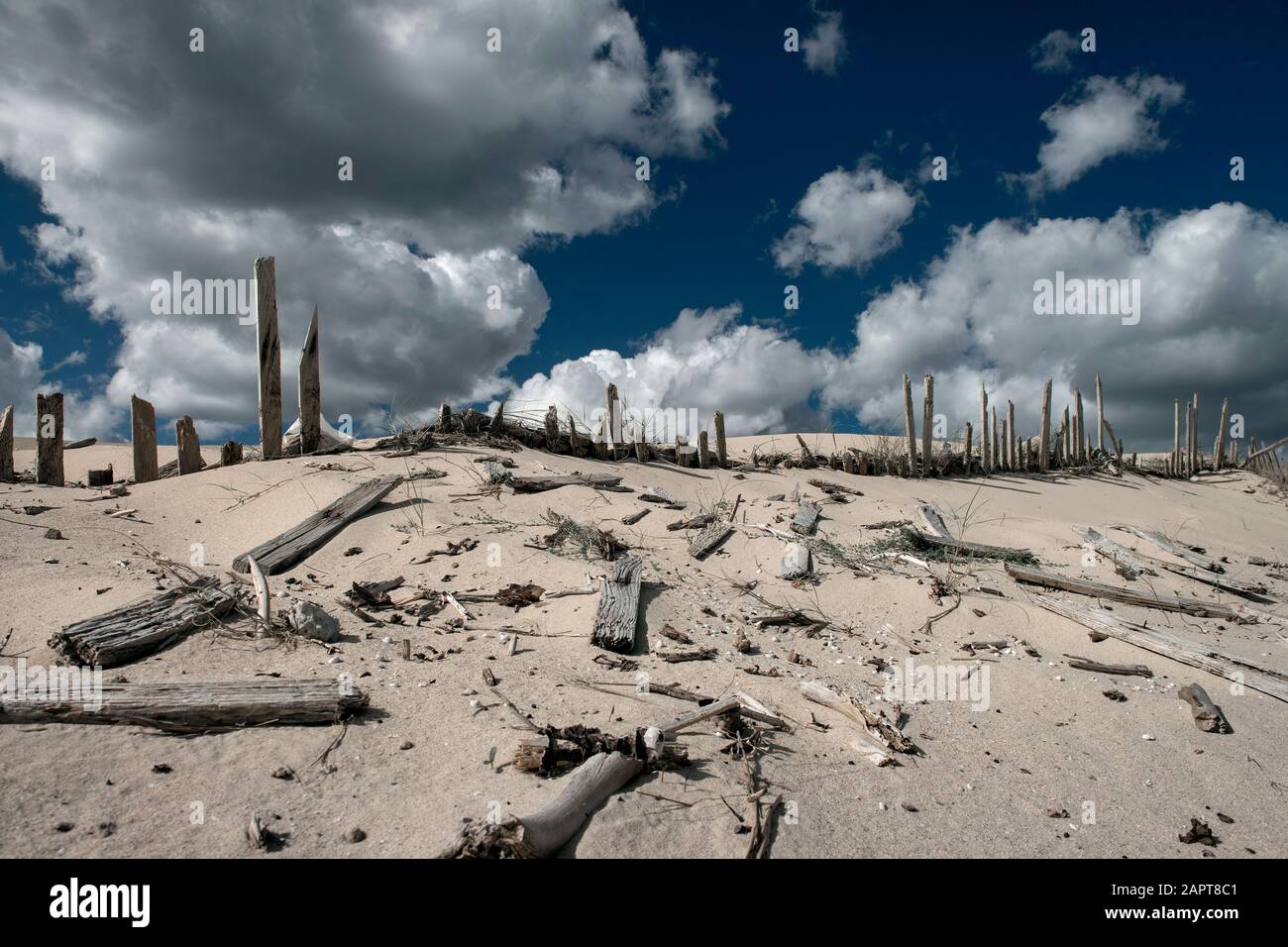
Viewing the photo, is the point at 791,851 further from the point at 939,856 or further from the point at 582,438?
the point at 582,438

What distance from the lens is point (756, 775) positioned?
3.05m

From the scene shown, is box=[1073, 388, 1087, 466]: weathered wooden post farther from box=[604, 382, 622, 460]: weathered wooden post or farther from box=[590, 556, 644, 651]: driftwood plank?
box=[590, 556, 644, 651]: driftwood plank

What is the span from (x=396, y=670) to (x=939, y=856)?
9.65 feet

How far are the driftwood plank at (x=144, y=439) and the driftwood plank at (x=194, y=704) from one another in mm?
6378

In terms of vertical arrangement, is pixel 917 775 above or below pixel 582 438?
below

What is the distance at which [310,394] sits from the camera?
29.3 feet

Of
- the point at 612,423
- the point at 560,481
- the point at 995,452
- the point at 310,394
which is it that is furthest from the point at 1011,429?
the point at 310,394

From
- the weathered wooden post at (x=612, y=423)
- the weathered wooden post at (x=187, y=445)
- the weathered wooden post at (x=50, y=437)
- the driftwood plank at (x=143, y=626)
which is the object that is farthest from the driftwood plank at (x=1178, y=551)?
the weathered wooden post at (x=50, y=437)

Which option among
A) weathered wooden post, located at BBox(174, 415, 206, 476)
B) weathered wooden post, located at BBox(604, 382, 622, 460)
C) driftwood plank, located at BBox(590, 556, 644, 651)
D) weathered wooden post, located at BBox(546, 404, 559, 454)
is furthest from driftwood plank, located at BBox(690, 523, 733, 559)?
weathered wooden post, located at BBox(174, 415, 206, 476)

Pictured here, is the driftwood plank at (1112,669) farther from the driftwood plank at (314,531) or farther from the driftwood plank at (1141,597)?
the driftwood plank at (314,531)

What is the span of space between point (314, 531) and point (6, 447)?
4986 mm

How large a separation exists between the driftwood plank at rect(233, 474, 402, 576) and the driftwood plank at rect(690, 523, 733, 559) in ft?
11.4
